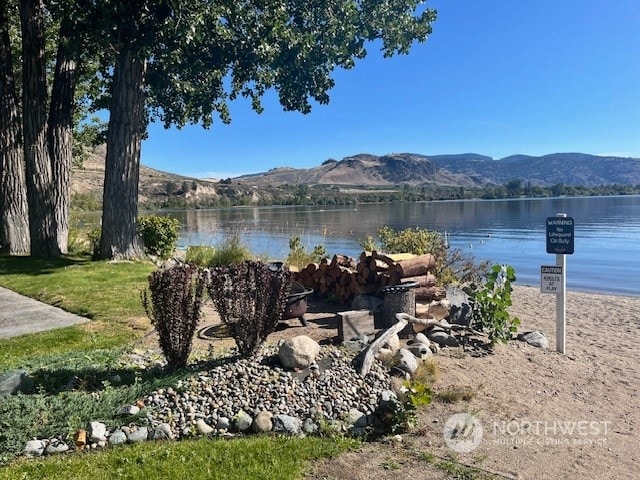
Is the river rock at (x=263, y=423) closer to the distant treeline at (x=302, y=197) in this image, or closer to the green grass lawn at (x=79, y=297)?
the green grass lawn at (x=79, y=297)

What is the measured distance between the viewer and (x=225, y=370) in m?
4.26

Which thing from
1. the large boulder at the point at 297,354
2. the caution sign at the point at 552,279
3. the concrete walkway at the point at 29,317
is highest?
the caution sign at the point at 552,279

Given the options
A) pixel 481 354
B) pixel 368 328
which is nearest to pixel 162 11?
pixel 368 328

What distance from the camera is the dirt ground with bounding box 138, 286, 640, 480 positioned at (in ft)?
10.9

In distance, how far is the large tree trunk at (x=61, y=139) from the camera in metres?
12.2

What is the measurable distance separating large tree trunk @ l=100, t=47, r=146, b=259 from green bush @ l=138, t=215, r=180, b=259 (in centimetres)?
197

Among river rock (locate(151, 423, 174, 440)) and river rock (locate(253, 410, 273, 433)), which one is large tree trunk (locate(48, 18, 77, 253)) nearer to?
river rock (locate(151, 423, 174, 440))

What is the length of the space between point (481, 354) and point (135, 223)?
339 inches

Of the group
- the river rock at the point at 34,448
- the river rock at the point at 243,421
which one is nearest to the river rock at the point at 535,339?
the river rock at the point at 243,421

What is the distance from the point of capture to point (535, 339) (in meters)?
6.27

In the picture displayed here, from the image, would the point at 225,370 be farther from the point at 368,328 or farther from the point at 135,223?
the point at 135,223

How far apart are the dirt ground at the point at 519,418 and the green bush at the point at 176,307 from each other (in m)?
0.54

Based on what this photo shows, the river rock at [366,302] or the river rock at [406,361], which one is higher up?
the river rock at [366,302]

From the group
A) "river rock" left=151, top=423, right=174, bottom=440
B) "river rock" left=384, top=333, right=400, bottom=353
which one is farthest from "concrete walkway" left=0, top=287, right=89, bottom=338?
"river rock" left=384, top=333, right=400, bottom=353
